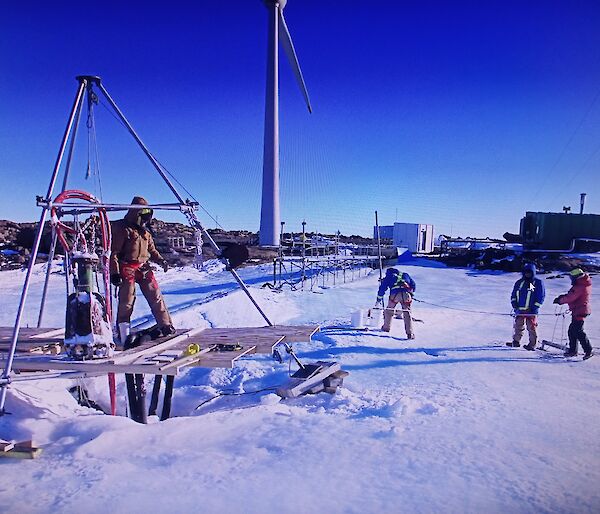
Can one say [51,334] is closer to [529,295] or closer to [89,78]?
[89,78]

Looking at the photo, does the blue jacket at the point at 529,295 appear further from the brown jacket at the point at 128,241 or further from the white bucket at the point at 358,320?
the brown jacket at the point at 128,241

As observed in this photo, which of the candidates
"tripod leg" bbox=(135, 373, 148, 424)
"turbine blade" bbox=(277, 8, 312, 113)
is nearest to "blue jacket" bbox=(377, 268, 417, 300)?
"tripod leg" bbox=(135, 373, 148, 424)

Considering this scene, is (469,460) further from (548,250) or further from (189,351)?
(548,250)

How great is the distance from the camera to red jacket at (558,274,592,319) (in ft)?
28.6

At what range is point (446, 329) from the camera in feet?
38.0

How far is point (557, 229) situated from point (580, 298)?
1098 inches

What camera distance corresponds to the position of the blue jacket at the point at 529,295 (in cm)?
963

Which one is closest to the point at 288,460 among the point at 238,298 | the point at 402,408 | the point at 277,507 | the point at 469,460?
the point at 277,507

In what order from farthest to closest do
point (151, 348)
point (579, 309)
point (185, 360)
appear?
point (579, 309) → point (151, 348) → point (185, 360)

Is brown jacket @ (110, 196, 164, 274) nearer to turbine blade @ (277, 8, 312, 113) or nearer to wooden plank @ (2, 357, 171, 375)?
wooden plank @ (2, 357, 171, 375)

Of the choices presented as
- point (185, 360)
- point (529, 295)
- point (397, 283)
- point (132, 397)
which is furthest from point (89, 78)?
point (529, 295)

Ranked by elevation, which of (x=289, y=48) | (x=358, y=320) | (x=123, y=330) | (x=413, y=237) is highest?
(x=289, y=48)

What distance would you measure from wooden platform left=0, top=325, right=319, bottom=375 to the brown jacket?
1187mm

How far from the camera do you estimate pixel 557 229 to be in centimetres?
3306
